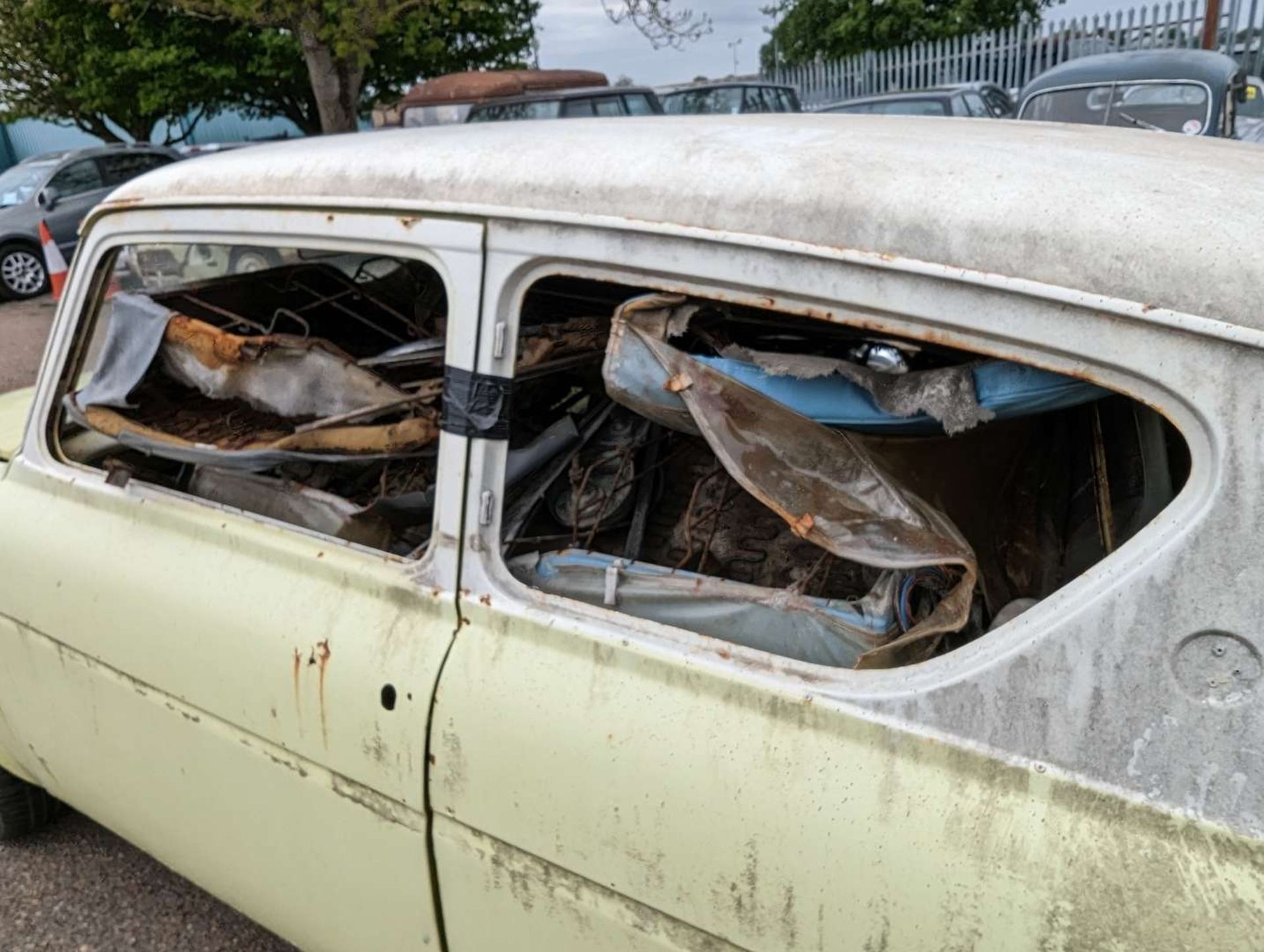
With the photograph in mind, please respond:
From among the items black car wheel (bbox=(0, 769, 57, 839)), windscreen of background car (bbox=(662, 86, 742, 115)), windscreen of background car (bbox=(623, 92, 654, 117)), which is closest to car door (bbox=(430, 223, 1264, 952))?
black car wheel (bbox=(0, 769, 57, 839))

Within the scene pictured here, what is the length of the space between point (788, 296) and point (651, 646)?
19.6 inches

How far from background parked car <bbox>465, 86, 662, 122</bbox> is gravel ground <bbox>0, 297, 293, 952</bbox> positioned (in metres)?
9.07

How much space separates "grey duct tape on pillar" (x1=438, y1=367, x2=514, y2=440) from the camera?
1465 mm

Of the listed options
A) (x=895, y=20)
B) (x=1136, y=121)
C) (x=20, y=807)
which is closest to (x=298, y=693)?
(x=20, y=807)

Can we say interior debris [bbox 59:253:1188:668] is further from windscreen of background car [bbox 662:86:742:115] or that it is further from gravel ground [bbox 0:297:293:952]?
windscreen of background car [bbox 662:86:742:115]

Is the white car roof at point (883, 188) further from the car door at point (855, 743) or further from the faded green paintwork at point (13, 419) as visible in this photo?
the faded green paintwork at point (13, 419)

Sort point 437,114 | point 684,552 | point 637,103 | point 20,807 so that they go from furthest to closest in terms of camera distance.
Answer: point 637,103 → point 437,114 → point 20,807 → point 684,552

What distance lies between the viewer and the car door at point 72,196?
11.7 m

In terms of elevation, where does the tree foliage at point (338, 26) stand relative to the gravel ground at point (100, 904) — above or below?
above

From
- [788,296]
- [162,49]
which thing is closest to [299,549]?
[788,296]

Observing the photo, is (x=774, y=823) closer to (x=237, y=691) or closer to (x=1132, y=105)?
(x=237, y=691)

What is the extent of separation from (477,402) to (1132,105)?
876 cm

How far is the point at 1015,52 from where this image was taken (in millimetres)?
15734

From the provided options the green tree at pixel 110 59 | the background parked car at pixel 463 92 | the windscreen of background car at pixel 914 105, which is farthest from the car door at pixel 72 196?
the windscreen of background car at pixel 914 105
